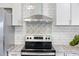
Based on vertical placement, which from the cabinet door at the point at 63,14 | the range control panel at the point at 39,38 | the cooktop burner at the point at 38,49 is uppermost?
the cabinet door at the point at 63,14

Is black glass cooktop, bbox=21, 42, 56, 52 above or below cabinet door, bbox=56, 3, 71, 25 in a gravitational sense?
below

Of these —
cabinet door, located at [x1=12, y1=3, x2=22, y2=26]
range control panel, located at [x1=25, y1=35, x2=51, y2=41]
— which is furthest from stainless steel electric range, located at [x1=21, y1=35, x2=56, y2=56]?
cabinet door, located at [x1=12, y1=3, x2=22, y2=26]

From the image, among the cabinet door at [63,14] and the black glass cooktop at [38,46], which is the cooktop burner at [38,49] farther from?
the cabinet door at [63,14]

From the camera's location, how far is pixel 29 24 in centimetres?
310

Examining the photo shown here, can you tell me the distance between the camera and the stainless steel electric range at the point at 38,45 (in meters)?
2.40

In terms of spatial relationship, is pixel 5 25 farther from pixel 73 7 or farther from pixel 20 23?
pixel 73 7

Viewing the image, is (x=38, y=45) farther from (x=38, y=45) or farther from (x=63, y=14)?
(x=63, y=14)

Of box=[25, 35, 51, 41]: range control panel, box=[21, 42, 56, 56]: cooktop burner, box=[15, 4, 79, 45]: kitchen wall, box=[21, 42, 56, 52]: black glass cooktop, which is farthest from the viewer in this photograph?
box=[15, 4, 79, 45]: kitchen wall

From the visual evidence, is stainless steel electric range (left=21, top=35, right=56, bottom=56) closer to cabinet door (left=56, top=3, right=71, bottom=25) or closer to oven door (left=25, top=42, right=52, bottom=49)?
oven door (left=25, top=42, right=52, bottom=49)

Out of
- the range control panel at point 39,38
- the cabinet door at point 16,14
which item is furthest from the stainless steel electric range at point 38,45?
the cabinet door at point 16,14

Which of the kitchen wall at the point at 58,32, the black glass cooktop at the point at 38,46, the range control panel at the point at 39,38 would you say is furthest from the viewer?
the kitchen wall at the point at 58,32

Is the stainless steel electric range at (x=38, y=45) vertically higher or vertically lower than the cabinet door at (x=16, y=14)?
lower

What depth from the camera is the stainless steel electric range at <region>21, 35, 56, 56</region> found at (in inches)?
94.4

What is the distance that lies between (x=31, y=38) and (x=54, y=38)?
632 millimetres
